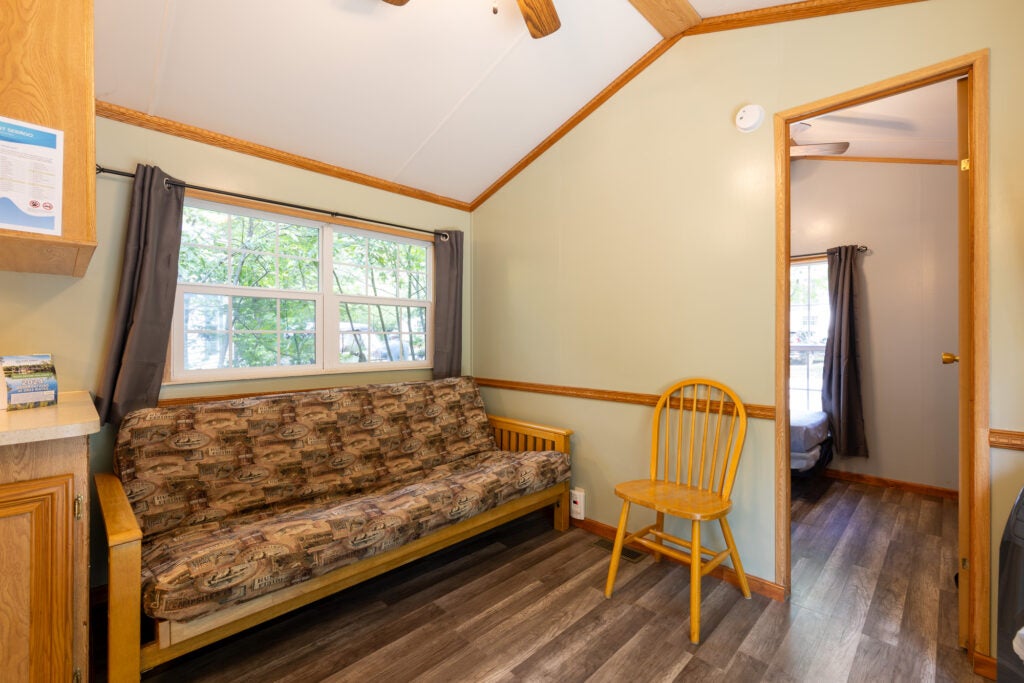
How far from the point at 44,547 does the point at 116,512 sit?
0.37m

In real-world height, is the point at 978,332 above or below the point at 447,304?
below

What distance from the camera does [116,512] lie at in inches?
60.6

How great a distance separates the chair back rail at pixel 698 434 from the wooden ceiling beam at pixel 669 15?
1827 mm

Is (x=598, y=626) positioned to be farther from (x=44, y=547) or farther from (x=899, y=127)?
(x=899, y=127)

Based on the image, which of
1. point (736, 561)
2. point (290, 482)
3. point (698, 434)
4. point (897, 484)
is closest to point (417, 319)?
point (290, 482)

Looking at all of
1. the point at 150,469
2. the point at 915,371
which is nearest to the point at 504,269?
the point at 150,469

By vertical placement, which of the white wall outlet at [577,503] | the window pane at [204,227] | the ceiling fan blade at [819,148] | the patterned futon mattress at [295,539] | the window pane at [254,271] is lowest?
the white wall outlet at [577,503]

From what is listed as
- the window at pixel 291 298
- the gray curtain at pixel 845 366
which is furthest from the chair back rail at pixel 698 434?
the gray curtain at pixel 845 366

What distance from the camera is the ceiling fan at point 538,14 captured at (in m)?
1.71

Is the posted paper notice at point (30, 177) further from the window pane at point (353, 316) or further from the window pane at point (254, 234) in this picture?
the window pane at point (353, 316)

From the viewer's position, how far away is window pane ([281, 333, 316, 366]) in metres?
2.71

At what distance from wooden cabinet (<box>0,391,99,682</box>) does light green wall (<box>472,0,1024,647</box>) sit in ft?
7.59

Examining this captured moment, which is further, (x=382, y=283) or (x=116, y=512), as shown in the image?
(x=382, y=283)

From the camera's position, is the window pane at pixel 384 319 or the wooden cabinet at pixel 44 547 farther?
the window pane at pixel 384 319
